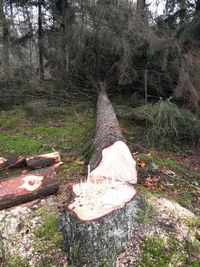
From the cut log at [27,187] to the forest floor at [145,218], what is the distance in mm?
78

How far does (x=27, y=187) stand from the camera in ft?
7.97

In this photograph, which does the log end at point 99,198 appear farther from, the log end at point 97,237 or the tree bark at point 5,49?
the tree bark at point 5,49

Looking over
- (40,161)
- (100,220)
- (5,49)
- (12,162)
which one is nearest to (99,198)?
(100,220)

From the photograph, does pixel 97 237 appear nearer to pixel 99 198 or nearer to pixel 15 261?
pixel 99 198

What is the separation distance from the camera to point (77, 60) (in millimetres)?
7562

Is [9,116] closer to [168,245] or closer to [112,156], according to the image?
[112,156]

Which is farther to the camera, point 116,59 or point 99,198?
point 116,59

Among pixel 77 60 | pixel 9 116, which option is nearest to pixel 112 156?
pixel 9 116

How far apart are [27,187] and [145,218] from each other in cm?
138

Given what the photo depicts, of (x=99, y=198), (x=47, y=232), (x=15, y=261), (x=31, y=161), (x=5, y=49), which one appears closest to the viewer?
(x=15, y=261)

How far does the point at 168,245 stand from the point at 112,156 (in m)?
1.39

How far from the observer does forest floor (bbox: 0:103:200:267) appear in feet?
5.75

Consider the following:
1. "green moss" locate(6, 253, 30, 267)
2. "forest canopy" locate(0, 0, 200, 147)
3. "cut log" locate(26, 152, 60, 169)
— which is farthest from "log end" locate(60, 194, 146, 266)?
"forest canopy" locate(0, 0, 200, 147)

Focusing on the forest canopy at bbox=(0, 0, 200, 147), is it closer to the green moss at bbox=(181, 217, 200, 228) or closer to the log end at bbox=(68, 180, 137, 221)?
the green moss at bbox=(181, 217, 200, 228)
